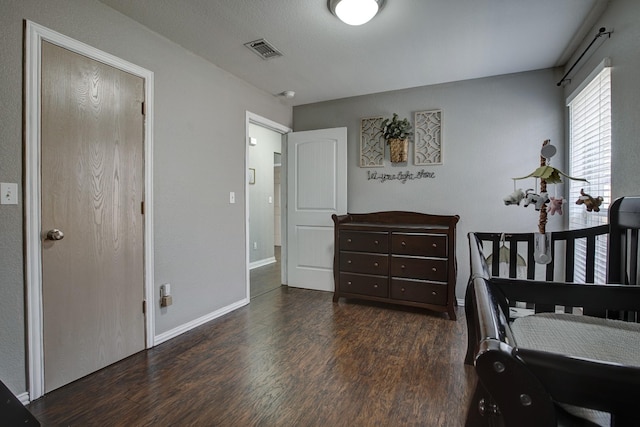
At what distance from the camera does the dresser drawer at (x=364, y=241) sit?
319 cm

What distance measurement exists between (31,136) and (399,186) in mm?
3127

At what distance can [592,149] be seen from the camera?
7.49ft

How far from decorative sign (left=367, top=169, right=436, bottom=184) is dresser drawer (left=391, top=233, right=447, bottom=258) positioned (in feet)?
2.47

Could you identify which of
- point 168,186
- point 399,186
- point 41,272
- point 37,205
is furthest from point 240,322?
point 399,186

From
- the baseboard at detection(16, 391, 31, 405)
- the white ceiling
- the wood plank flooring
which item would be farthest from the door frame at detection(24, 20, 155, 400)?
the white ceiling

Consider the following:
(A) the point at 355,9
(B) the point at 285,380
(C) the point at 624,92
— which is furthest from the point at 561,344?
(A) the point at 355,9

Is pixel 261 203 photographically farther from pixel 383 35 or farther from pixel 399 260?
pixel 383 35

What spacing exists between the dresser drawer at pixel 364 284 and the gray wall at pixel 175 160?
1108mm

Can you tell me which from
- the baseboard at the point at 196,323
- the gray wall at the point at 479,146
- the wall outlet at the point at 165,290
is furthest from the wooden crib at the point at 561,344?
the baseboard at the point at 196,323

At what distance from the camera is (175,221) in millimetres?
2512

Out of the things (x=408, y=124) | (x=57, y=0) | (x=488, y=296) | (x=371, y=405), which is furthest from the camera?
(x=408, y=124)

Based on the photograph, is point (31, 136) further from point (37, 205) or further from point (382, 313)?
point (382, 313)

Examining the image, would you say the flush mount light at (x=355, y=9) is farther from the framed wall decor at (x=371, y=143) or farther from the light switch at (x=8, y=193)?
the light switch at (x=8, y=193)

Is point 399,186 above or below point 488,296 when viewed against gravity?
above
